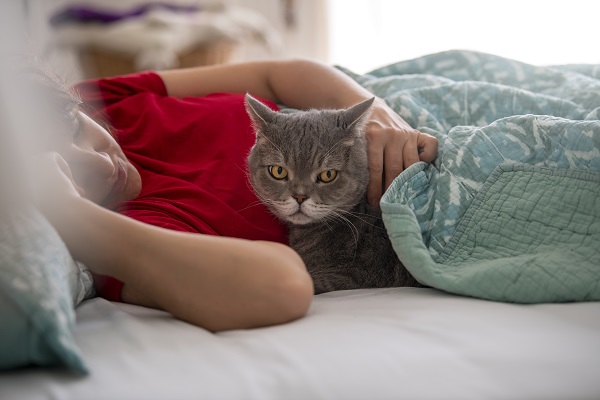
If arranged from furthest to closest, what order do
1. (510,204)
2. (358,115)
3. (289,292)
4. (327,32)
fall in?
(327,32)
(358,115)
(510,204)
(289,292)

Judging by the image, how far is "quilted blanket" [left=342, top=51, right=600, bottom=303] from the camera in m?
0.95

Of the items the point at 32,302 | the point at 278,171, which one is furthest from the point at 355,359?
the point at 278,171

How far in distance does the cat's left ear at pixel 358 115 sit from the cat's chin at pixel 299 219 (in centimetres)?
24

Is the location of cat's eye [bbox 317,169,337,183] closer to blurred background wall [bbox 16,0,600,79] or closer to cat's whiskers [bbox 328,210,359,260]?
cat's whiskers [bbox 328,210,359,260]

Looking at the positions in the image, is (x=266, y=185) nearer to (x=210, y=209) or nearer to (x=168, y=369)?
(x=210, y=209)

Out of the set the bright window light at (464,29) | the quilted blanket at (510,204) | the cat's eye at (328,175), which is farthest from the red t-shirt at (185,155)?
the bright window light at (464,29)

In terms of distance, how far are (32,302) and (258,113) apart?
0.72 metres

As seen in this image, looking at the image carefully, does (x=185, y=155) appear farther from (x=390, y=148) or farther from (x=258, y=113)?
(x=390, y=148)

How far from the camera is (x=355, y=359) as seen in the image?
30.2 inches

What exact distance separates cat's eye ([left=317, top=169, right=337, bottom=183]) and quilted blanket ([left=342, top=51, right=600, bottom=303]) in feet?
0.74

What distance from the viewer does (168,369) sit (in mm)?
765

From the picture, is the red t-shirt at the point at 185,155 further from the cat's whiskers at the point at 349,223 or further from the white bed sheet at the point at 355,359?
the white bed sheet at the point at 355,359

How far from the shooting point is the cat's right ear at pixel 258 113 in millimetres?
1307

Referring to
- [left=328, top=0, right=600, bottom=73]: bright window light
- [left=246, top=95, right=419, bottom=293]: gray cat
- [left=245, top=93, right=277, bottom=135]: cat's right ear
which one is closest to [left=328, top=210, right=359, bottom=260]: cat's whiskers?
[left=246, top=95, right=419, bottom=293]: gray cat
